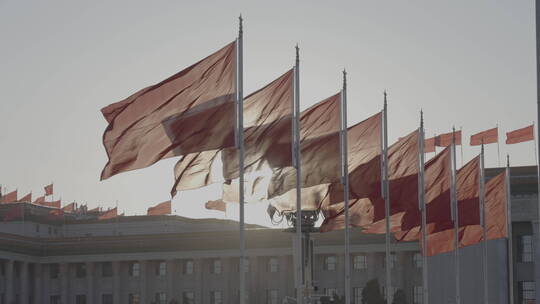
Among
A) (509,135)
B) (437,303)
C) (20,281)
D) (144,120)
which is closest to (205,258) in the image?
(20,281)

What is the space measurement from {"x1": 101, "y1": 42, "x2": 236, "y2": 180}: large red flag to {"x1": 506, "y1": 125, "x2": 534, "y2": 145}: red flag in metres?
40.8

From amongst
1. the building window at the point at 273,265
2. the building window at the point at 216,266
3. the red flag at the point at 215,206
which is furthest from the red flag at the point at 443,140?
the building window at the point at 216,266

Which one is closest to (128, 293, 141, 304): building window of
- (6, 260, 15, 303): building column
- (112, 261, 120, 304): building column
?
(112, 261, 120, 304): building column

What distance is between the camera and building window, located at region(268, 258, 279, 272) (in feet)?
399

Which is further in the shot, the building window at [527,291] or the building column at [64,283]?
the building column at [64,283]

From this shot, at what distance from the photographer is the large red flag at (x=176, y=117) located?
33.3m

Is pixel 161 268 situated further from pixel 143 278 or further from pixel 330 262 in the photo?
pixel 330 262

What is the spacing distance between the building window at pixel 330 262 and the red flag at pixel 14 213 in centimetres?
3308

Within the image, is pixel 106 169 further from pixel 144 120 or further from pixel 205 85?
pixel 205 85

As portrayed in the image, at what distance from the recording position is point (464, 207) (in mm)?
54656

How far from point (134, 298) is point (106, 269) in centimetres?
472

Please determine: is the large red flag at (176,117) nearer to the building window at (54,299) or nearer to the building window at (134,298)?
the building window at (134,298)

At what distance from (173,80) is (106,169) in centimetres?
328

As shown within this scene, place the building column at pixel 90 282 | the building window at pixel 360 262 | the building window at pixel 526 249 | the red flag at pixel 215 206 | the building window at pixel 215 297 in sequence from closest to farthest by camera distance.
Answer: the red flag at pixel 215 206 → the building window at pixel 526 249 → the building window at pixel 360 262 → the building window at pixel 215 297 → the building column at pixel 90 282
